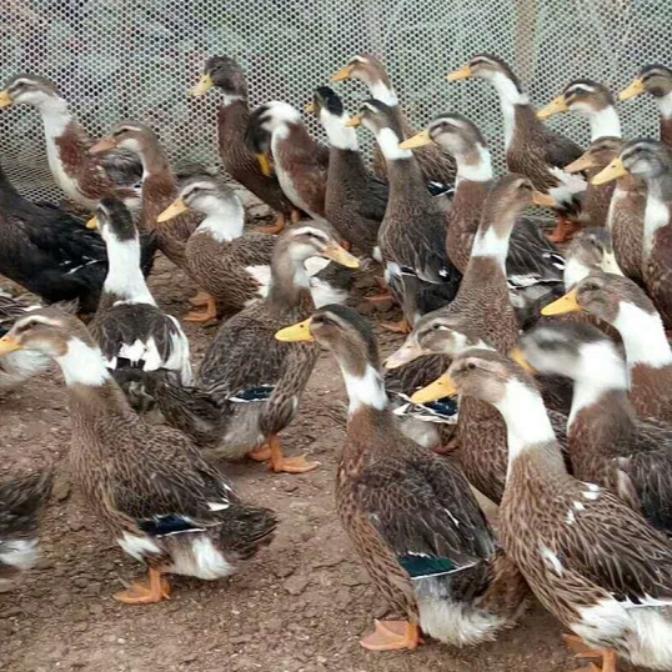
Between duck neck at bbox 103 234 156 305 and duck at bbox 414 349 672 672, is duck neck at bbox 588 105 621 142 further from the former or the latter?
duck at bbox 414 349 672 672

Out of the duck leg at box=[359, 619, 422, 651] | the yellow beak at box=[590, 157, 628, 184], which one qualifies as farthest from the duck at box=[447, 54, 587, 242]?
the duck leg at box=[359, 619, 422, 651]

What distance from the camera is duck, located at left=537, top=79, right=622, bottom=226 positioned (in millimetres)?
7375

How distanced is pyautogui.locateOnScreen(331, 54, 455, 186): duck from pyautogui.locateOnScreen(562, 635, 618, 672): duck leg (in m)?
3.75

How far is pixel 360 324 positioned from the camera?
4.99m

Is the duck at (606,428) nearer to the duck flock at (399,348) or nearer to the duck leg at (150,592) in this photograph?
the duck flock at (399,348)

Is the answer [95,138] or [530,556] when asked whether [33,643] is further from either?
[95,138]

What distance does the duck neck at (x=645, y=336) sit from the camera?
5188 millimetres

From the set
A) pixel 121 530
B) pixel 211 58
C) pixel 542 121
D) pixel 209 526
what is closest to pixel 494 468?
pixel 209 526

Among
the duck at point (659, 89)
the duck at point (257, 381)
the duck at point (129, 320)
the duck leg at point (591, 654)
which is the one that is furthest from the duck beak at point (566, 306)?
the duck at point (659, 89)

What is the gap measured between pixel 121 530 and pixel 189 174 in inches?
146

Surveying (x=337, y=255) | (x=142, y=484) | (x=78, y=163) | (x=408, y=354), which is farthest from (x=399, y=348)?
(x=78, y=163)

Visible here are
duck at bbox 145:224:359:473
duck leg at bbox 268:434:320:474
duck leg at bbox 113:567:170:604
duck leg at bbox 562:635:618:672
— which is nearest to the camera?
duck leg at bbox 562:635:618:672

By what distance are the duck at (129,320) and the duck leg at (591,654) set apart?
215 cm

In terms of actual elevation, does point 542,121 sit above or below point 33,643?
above
